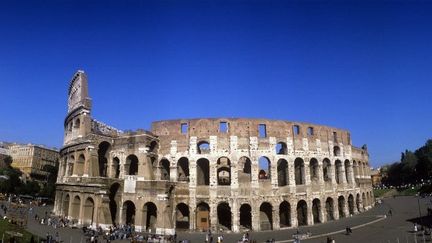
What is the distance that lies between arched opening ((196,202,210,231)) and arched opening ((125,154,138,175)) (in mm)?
7642

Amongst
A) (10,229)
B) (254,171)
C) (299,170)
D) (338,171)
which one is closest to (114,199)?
(10,229)

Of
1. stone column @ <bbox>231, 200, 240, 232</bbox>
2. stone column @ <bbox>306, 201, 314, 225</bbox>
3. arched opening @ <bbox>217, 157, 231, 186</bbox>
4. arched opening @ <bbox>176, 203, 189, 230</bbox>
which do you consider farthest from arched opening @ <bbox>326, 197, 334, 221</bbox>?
arched opening @ <bbox>176, 203, 189, 230</bbox>

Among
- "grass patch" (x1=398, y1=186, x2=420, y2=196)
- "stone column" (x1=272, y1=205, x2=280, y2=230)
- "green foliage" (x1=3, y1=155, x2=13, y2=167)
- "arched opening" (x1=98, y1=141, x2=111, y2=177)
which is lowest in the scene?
"stone column" (x1=272, y1=205, x2=280, y2=230)

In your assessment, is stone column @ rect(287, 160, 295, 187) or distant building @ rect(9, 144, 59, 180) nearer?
stone column @ rect(287, 160, 295, 187)

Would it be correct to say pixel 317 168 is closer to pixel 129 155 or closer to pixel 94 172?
pixel 129 155

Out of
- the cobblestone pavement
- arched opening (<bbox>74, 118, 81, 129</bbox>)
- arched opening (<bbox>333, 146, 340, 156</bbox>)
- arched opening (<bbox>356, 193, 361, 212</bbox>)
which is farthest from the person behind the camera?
arched opening (<bbox>356, 193, 361, 212</bbox>)

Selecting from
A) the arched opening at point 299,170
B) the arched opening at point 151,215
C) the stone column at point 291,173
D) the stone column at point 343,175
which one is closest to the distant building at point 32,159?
the arched opening at point 151,215

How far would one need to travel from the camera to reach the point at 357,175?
44562mm

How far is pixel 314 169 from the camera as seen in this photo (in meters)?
37.5

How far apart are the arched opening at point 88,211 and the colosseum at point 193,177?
9 centimetres

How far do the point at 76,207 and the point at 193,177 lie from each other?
11.5 metres

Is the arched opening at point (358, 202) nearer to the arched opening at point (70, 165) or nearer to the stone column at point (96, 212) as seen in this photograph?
the stone column at point (96, 212)

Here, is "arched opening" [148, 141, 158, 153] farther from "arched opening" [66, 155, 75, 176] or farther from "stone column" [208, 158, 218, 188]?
"arched opening" [66, 155, 75, 176]

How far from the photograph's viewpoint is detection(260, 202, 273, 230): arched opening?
33156mm
